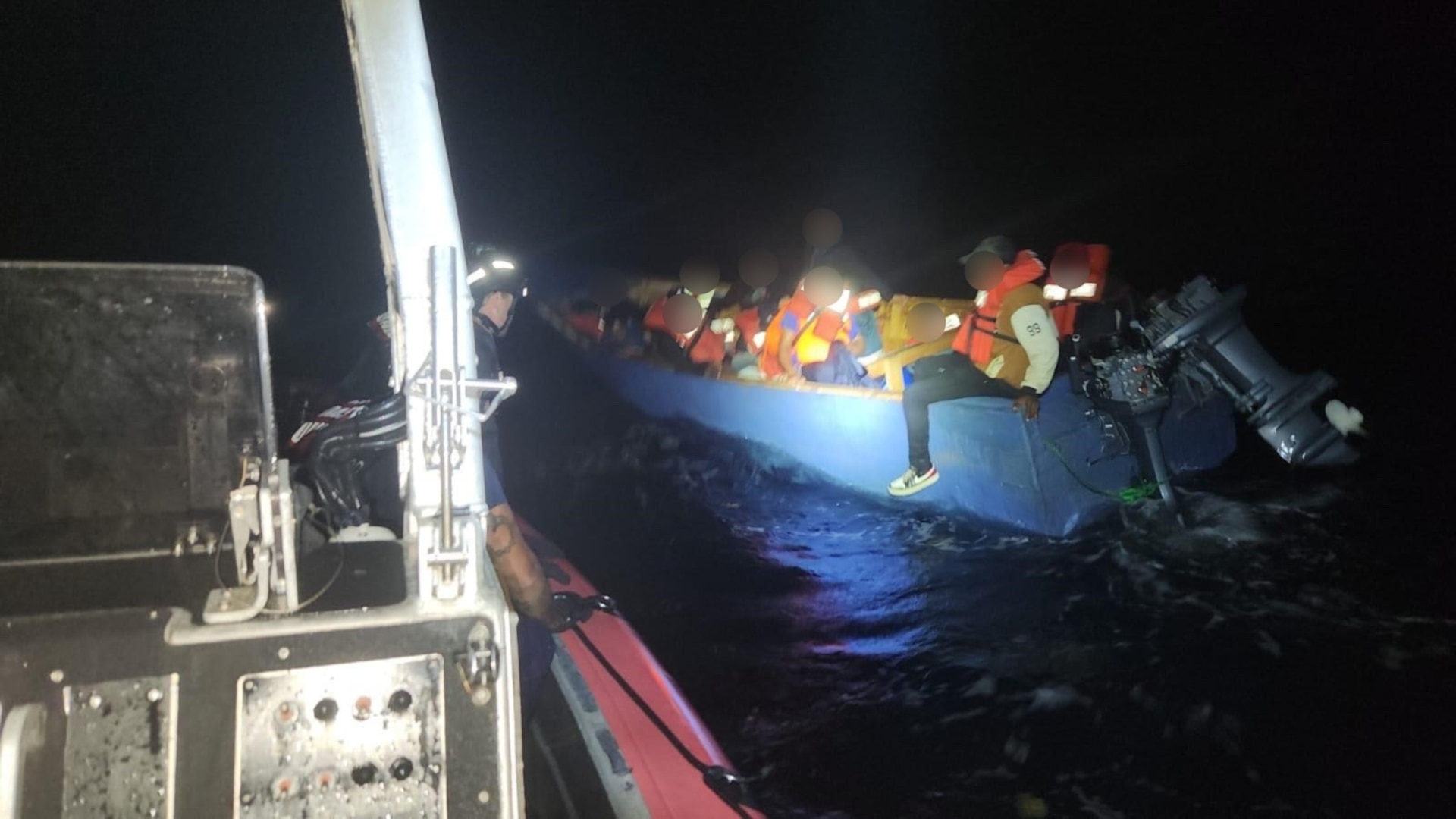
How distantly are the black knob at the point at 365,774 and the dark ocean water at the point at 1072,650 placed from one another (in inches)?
99.4

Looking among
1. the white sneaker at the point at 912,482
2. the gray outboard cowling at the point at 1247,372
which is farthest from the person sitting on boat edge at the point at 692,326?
the gray outboard cowling at the point at 1247,372

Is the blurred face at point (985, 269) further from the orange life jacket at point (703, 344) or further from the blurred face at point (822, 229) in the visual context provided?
the orange life jacket at point (703, 344)

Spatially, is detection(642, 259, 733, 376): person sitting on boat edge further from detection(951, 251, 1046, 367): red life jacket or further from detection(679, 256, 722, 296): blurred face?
detection(951, 251, 1046, 367): red life jacket

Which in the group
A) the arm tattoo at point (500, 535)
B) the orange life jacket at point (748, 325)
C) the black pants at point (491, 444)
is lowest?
the arm tattoo at point (500, 535)

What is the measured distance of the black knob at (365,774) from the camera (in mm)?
1472

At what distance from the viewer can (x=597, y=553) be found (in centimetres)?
731

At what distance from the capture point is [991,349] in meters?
6.57

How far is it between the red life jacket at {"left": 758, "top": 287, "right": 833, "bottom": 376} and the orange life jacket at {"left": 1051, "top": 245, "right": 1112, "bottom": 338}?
8.69 ft

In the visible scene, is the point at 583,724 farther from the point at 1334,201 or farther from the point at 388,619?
the point at 1334,201

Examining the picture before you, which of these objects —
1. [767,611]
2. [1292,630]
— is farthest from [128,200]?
Answer: [1292,630]

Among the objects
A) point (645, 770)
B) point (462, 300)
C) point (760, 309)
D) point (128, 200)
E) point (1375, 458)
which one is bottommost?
point (645, 770)

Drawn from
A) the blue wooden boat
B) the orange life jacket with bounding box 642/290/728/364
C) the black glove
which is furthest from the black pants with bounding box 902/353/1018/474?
the orange life jacket with bounding box 642/290/728/364

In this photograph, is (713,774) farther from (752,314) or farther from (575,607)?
(752,314)

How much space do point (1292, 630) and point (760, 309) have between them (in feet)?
21.5
